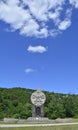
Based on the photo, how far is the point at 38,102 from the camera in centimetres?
7206

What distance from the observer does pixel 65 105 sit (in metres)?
89.4

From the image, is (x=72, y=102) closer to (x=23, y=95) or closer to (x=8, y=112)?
(x=8, y=112)

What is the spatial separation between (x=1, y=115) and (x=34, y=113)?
29.2 metres

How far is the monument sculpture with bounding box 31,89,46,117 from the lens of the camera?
71.5 meters

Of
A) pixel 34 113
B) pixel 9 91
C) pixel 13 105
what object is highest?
pixel 9 91

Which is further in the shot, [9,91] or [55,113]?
[9,91]

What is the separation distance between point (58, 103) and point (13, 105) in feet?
103

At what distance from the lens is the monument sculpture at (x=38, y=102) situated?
71.5 m

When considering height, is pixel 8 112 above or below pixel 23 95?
below

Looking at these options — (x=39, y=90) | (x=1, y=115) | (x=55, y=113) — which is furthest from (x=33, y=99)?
(x=1, y=115)

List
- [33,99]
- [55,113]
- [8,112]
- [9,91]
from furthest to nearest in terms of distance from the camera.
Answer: [9,91], [8,112], [55,113], [33,99]

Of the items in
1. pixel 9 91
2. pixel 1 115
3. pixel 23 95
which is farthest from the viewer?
pixel 9 91

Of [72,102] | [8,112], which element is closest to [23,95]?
[8,112]

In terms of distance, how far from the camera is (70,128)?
36719 mm
